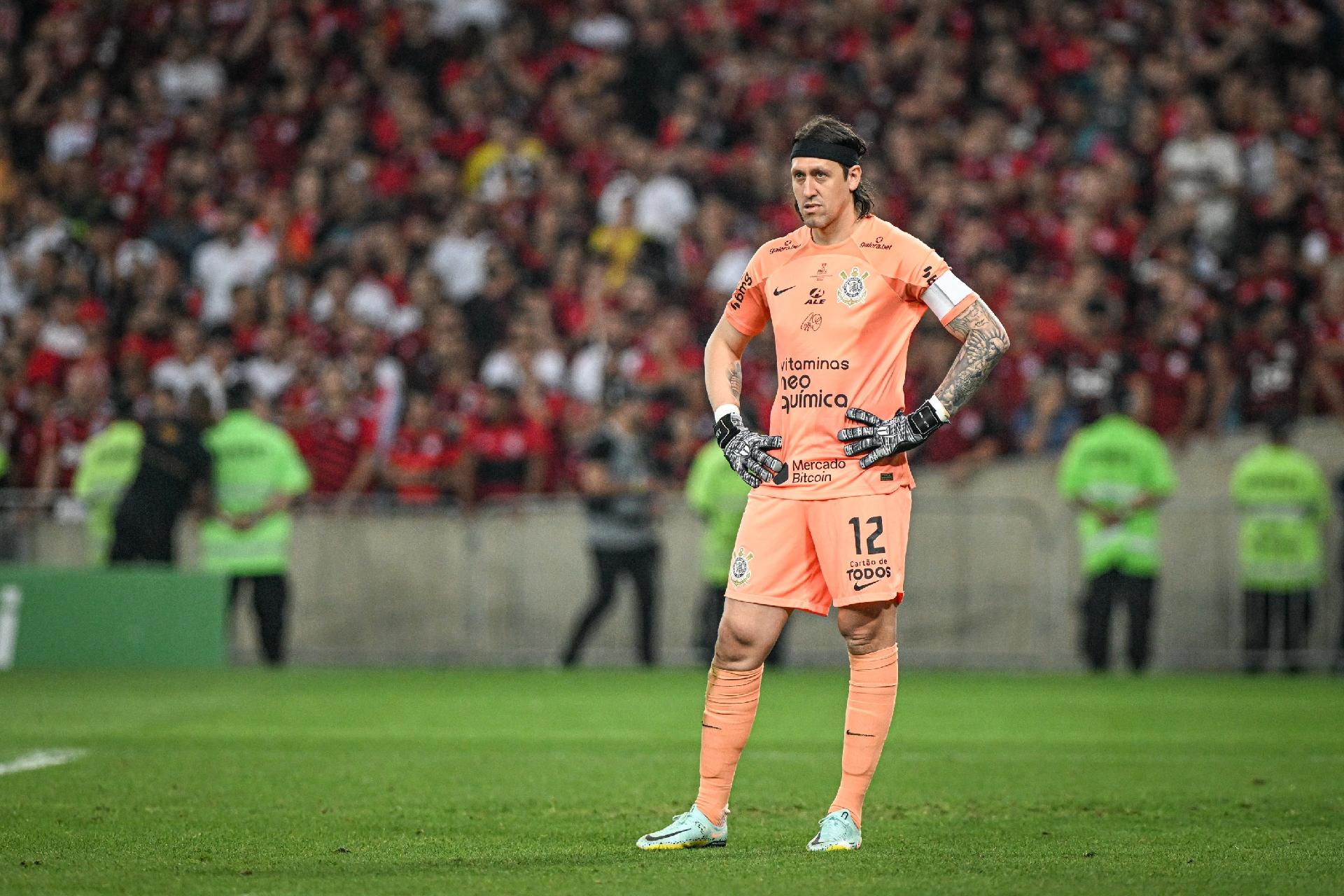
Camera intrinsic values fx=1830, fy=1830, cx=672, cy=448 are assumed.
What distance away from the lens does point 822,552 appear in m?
6.31

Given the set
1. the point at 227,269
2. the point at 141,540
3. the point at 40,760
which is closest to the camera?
the point at 40,760

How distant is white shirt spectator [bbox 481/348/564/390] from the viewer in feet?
58.4

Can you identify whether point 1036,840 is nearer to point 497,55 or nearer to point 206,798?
point 206,798

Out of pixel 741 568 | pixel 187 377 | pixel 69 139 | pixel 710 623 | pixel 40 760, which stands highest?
pixel 69 139

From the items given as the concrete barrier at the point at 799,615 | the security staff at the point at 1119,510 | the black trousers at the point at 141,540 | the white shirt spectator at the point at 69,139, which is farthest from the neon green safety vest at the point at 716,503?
the white shirt spectator at the point at 69,139

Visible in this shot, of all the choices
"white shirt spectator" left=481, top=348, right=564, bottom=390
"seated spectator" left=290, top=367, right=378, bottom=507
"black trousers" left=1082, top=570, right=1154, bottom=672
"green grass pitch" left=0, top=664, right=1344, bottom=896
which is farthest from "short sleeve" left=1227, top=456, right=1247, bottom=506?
"seated spectator" left=290, top=367, right=378, bottom=507

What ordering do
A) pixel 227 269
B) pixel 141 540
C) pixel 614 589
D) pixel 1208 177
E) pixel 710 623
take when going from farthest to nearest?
pixel 227 269 → pixel 1208 177 → pixel 614 589 → pixel 710 623 → pixel 141 540

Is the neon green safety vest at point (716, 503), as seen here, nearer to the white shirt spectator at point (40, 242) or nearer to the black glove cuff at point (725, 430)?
→ the white shirt spectator at point (40, 242)

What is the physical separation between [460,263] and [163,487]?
15.9 ft

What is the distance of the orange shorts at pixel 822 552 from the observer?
246 inches

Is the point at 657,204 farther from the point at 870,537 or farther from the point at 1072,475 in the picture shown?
the point at 870,537

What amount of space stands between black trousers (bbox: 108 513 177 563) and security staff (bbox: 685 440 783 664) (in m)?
4.57

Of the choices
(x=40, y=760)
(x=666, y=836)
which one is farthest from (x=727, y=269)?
(x=666, y=836)

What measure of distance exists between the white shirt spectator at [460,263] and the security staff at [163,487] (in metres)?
4.36
